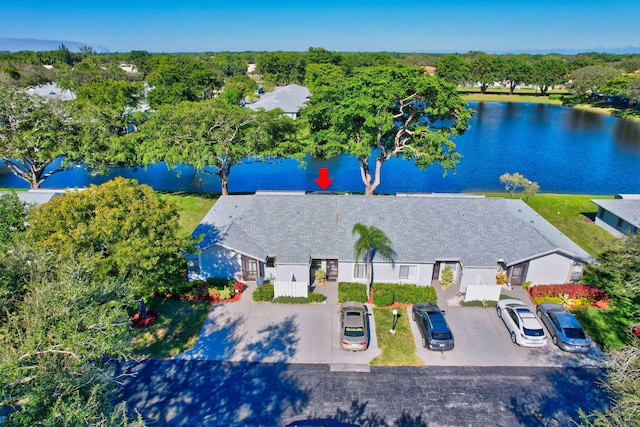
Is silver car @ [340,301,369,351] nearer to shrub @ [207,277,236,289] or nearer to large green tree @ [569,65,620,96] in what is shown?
shrub @ [207,277,236,289]

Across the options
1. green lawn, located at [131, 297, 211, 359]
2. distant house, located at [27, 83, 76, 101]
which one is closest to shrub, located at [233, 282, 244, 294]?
green lawn, located at [131, 297, 211, 359]

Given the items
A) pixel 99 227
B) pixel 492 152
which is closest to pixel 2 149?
pixel 99 227

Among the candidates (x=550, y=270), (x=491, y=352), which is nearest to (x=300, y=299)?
(x=491, y=352)

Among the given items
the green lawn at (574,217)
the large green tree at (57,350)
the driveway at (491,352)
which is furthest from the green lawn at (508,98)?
the large green tree at (57,350)

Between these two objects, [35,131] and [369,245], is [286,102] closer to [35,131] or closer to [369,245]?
[35,131]

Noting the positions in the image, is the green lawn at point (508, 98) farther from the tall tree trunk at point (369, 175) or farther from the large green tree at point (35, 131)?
the large green tree at point (35, 131)

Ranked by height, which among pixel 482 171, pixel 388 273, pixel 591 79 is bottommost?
pixel 482 171
